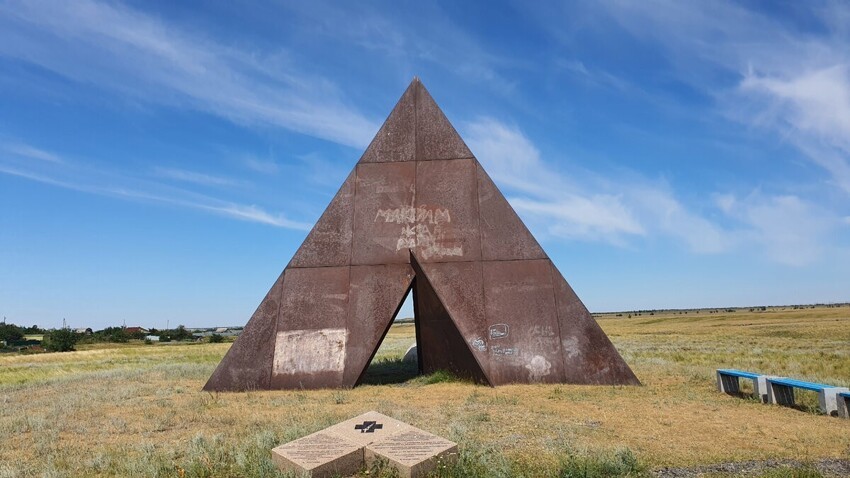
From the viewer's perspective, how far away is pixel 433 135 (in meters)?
15.3

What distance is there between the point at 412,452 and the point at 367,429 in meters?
1.12

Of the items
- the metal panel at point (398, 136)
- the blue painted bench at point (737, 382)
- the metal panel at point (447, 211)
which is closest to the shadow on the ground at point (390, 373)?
the metal panel at point (447, 211)

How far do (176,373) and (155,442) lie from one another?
36.6 feet

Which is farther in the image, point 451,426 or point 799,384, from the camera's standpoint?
point 799,384

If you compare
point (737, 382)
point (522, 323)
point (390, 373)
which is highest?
point (522, 323)

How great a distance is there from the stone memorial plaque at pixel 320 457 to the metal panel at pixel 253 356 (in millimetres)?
6855

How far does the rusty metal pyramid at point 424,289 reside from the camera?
13.0 meters

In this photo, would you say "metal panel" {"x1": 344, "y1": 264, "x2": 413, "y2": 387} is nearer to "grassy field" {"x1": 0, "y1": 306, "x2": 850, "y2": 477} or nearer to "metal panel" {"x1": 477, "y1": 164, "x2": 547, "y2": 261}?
"grassy field" {"x1": 0, "y1": 306, "x2": 850, "y2": 477}

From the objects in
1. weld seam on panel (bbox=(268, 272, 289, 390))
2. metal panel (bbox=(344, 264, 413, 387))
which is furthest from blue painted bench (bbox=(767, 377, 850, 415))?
weld seam on panel (bbox=(268, 272, 289, 390))

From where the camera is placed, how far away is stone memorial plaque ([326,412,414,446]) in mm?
6906

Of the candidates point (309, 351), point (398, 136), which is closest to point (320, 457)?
point (309, 351)

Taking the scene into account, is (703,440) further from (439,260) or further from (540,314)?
(439,260)

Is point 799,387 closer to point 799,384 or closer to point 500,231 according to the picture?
point 799,384

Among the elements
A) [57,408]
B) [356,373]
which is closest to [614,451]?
[356,373]
